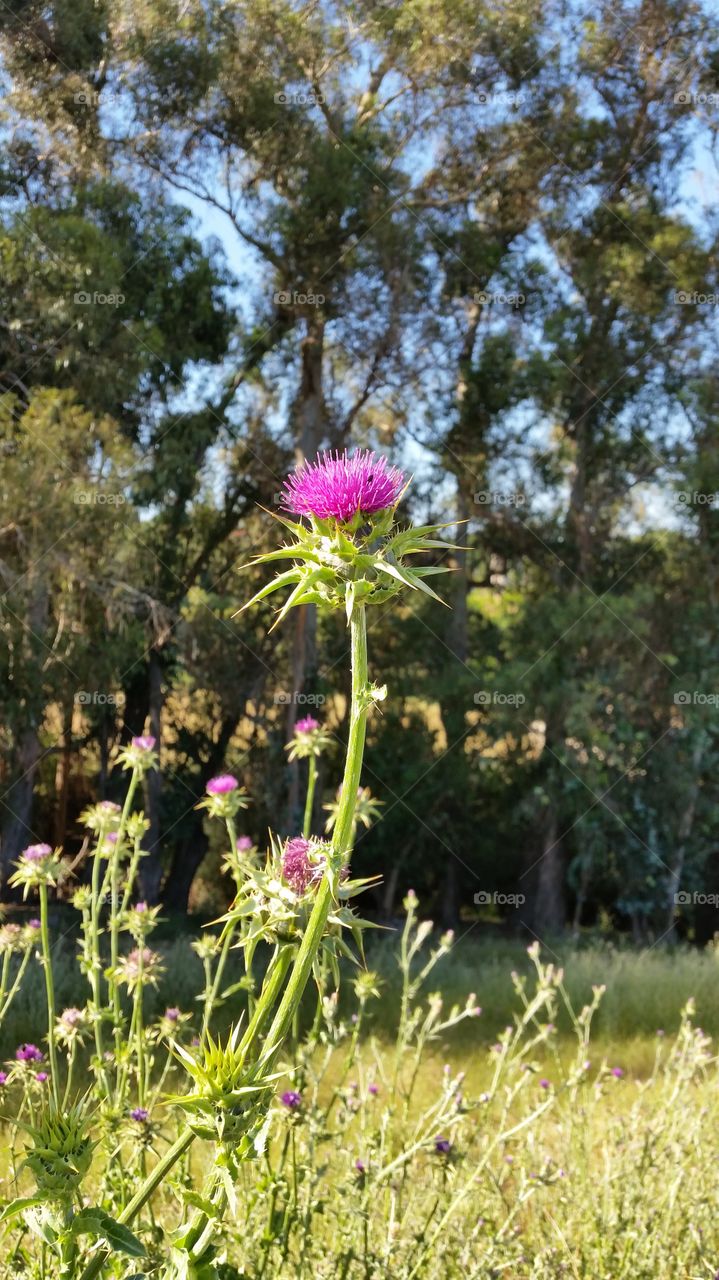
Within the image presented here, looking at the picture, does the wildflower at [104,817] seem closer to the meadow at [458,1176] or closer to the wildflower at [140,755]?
the wildflower at [140,755]

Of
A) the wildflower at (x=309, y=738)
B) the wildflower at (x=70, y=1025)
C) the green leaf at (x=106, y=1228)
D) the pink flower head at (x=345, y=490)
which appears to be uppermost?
the pink flower head at (x=345, y=490)

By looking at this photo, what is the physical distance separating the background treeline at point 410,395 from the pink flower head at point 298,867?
624cm

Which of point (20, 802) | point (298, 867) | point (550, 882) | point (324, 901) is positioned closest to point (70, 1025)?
point (298, 867)

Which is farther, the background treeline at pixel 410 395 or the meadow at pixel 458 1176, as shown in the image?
the background treeline at pixel 410 395

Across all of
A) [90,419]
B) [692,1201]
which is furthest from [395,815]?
[692,1201]

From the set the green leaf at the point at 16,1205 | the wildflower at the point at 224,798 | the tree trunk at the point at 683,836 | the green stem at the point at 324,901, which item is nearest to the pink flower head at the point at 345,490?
the green stem at the point at 324,901

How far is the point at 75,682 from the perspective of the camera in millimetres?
7828

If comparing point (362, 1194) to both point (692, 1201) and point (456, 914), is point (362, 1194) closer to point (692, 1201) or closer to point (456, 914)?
point (692, 1201)

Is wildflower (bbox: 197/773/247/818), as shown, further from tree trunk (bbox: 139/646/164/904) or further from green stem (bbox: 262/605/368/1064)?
tree trunk (bbox: 139/646/164/904)

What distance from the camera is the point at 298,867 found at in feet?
5.05

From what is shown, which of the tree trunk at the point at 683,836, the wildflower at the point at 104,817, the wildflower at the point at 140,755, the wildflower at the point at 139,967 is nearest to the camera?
the wildflower at the point at 139,967

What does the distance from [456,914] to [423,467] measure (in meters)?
4.34

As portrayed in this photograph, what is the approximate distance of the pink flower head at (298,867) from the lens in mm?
1513

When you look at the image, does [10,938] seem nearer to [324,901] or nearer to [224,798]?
[224,798]
